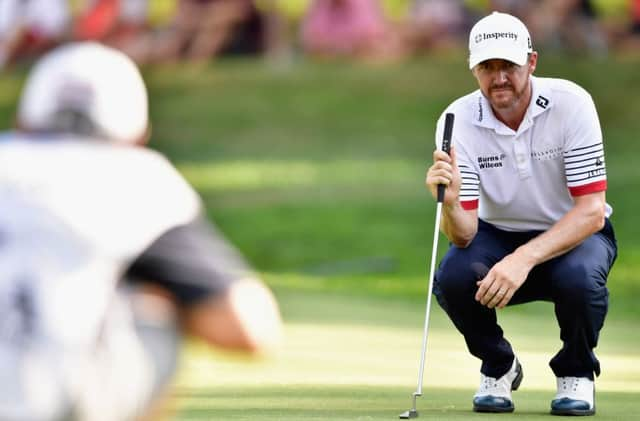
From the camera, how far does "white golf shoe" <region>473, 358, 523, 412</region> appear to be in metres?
6.29

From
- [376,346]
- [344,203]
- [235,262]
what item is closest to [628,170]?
[344,203]

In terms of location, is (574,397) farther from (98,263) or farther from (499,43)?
(98,263)

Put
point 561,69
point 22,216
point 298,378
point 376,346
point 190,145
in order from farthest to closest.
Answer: point 190,145 < point 561,69 < point 376,346 < point 298,378 < point 22,216

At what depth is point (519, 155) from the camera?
6441 mm

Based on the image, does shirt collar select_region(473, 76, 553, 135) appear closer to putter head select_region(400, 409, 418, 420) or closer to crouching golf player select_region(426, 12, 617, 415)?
crouching golf player select_region(426, 12, 617, 415)

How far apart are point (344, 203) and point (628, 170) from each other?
3.87 metres

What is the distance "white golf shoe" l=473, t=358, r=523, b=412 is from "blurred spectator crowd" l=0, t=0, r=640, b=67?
1618cm

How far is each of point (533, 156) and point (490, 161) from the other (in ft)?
0.56

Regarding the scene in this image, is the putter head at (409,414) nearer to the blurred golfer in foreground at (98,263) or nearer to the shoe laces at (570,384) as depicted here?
the shoe laces at (570,384)

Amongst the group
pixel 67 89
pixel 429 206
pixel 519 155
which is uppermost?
pixel 429 206

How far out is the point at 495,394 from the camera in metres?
6.36

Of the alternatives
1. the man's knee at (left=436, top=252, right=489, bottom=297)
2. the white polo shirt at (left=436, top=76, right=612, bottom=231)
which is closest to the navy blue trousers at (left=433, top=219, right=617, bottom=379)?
the man's knee at (left=436, top=252, right=489, bottom=297)

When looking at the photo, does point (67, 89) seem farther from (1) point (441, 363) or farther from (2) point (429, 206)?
(2) point (429, 206)

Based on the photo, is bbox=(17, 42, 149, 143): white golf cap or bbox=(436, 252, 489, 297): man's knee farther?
bbox=(436, 252, 489, 297): man's knee
